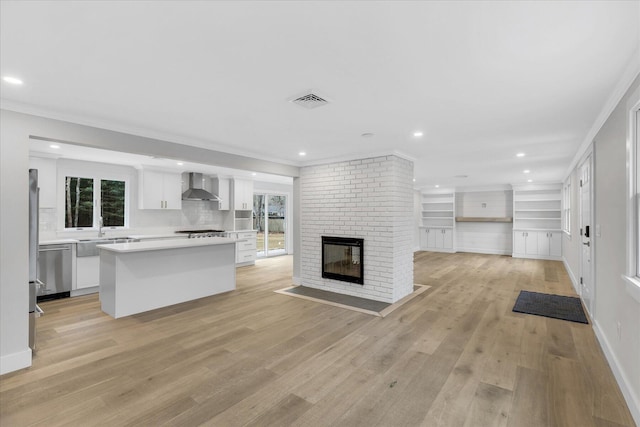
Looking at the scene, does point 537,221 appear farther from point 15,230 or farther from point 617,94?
point 15,230

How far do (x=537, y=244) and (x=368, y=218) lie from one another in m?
7.31

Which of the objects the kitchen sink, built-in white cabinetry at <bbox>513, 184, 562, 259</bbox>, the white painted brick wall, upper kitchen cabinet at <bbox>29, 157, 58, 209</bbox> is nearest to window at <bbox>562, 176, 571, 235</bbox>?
built-in white cabinetry at <bbox>513, 184, 562, 259</bbox>

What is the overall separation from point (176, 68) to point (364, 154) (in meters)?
3.32

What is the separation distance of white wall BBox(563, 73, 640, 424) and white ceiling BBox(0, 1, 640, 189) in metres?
0.34

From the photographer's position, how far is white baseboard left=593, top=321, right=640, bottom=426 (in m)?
2.04

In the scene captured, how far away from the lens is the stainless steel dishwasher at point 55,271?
190 inches

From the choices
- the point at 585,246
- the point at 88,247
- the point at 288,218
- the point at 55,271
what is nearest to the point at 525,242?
the point at 585,246

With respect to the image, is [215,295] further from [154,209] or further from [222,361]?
[154,209]

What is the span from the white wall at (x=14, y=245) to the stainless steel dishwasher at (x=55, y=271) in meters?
2.56

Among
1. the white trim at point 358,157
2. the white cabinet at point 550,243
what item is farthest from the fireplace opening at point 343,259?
the white cabinet at point 550,243

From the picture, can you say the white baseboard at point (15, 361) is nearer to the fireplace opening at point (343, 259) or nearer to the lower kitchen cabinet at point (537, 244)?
the fireplace opening at point (343, 259)

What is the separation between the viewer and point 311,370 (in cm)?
272

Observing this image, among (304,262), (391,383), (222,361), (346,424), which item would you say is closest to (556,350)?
(391,383)

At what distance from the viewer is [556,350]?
3.11m
